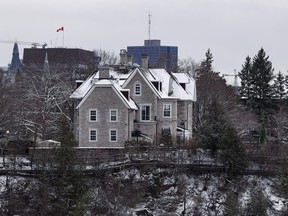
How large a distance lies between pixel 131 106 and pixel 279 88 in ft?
89.3

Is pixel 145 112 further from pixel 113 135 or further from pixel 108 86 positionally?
pixel 108 86

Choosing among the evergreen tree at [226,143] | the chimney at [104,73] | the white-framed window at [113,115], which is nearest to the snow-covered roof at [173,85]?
the chimney at [104,73]

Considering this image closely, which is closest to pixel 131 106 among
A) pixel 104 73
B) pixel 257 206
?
pixel 104 73

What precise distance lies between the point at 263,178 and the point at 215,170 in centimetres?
321

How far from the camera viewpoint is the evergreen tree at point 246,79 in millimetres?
78762

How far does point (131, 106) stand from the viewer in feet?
184

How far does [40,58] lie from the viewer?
122 metres

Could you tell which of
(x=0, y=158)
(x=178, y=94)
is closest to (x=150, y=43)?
(x=178, y=94)

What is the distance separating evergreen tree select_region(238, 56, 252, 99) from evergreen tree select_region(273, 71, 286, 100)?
2.65 metres

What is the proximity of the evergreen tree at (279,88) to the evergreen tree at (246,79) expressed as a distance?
2.65 metres

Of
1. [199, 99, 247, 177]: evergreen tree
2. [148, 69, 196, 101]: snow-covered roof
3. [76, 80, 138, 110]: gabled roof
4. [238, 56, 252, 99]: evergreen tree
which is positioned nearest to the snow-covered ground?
[199, 99, 247, 177]: evergreen tree

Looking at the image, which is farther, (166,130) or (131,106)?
(166,130)

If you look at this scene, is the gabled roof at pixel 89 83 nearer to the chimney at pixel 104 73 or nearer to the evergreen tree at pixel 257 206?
the chimney at pixel 104 73

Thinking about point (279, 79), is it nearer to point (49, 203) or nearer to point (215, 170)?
point (215, 170)
